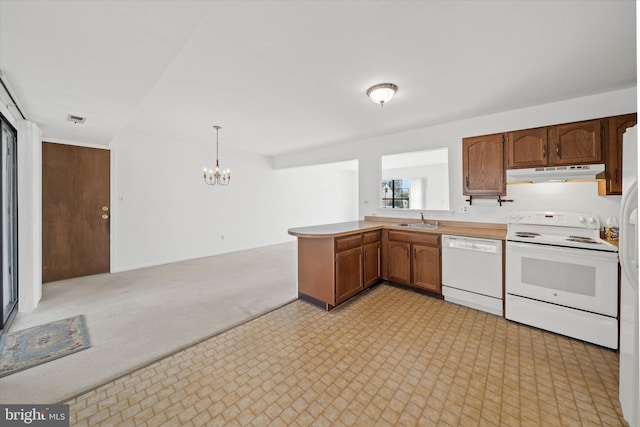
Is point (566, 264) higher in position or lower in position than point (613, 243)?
lower

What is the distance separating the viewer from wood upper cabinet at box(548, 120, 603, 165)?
2.51 metres

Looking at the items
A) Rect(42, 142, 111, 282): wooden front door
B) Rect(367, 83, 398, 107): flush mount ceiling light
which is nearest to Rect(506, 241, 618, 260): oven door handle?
Rect(367, 83, 398, 107): flush mount ceiling light

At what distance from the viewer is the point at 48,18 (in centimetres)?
134

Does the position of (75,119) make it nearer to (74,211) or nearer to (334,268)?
(74,211)

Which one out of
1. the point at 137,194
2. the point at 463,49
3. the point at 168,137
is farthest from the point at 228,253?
the point at 463,49

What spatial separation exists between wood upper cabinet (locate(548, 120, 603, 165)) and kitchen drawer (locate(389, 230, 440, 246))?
1.47 m

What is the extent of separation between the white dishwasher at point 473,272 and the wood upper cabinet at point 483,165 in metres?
0.79

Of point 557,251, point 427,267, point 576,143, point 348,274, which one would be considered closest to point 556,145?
point 576,143

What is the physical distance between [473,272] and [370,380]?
6.10ft

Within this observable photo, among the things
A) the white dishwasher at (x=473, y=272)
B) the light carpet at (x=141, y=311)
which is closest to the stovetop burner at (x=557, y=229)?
the white dishwasher at (x=473, y=272)

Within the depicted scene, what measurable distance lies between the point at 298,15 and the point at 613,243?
330 cm

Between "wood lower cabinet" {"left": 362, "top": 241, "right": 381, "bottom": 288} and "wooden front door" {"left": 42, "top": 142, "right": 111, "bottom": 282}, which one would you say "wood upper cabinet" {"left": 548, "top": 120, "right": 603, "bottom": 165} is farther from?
"wooden front door" {"left": 42, "top": 142, "right": 111, "bottom": 282}

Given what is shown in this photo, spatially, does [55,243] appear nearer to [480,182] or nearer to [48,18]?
[48,18]

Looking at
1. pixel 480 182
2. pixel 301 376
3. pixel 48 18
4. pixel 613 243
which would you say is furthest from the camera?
pixel 480 182
